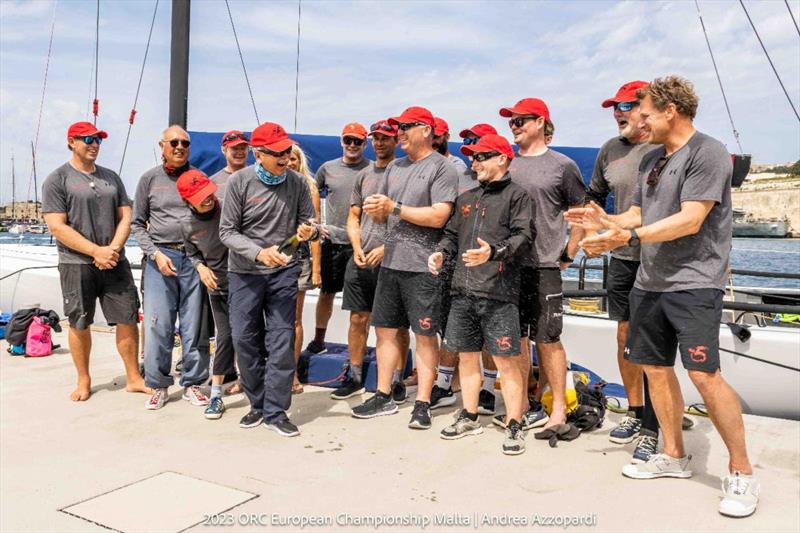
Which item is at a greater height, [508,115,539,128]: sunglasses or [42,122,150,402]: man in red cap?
[508,115,539,128]: sunglasses

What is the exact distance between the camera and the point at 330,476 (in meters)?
3.58

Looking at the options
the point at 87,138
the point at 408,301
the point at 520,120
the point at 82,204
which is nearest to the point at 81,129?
the point at 87,138

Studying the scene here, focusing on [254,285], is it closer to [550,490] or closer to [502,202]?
[502,202]

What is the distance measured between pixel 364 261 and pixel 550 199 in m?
1.44

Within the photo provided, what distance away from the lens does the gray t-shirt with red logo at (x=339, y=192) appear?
5531mm

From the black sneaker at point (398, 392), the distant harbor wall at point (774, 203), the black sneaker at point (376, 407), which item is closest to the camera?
the black sneaker at point (376, 407)

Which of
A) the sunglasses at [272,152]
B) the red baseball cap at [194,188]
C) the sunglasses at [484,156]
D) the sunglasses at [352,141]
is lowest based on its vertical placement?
the red baseball cap at [194,188]

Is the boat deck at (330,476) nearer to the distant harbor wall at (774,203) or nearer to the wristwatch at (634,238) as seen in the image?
the wristwatch at (634,238)

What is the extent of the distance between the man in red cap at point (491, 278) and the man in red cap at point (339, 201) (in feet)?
4.87

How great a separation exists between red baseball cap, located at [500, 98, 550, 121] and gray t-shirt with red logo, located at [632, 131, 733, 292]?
1178 millimetres

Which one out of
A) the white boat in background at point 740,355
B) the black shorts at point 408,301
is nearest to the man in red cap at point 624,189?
the black shorts at point 408,301

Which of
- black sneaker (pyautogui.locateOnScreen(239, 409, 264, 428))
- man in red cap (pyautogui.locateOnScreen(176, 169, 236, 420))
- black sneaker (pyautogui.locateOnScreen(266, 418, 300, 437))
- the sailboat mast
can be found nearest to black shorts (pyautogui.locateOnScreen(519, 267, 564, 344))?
black sneaker (pyautogui.locateOnScreen(266, 418, 300, 437))

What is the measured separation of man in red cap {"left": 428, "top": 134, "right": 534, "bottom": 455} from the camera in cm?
410

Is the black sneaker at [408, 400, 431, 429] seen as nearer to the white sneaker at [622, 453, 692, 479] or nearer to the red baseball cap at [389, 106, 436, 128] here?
the white sneaker at [622, 453, 692, 479]
